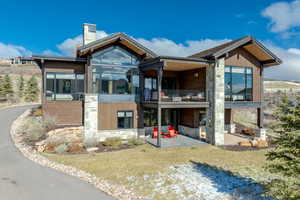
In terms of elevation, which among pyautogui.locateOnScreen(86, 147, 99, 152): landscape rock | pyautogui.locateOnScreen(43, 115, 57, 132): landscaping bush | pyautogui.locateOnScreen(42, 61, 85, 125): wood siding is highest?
pyautogui.locateOnScreen(42, 61, 85, 125): wood siding

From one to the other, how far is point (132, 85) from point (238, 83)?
891cm

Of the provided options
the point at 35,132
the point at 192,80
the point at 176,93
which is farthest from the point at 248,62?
the point at 35,132

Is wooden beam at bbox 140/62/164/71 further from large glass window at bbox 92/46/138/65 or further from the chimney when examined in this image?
the chimney

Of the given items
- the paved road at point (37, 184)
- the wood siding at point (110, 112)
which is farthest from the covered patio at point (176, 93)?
the paved road at point (37, 184)

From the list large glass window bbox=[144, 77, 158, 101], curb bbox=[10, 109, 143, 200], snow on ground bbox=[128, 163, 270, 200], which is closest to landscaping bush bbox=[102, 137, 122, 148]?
curb bbox=[10, 109, 143, 200]

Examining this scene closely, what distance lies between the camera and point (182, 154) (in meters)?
11.6

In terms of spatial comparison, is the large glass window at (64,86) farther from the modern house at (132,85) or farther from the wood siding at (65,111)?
the wood siding at (65,111)

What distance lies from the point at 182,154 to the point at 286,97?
7340mm

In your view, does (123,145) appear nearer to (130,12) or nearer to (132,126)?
(132,126)

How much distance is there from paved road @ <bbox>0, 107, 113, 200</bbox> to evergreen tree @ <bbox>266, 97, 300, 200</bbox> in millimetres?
4926

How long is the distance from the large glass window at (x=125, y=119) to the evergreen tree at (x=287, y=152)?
439 inches

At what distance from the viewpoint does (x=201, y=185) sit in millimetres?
7195

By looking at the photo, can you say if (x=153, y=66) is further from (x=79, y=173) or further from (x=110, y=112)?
(x=79, y=173)

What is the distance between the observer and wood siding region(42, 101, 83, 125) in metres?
14.4
